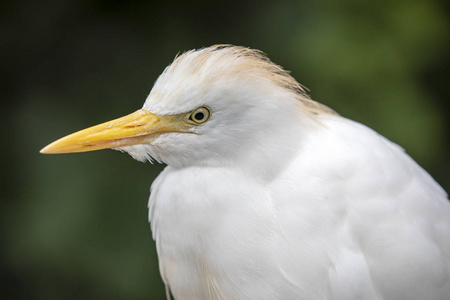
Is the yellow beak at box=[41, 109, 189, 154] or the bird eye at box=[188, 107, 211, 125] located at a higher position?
the bird eye at box=[188, 107, 211, 125]

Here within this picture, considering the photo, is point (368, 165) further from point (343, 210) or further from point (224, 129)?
point (224, 129)

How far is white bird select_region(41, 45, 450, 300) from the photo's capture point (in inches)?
34.4

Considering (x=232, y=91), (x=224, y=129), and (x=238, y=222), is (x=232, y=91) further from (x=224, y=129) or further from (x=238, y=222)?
(x=238, y=222)

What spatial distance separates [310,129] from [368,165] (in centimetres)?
13

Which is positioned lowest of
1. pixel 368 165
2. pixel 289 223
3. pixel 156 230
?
pixel 156 230

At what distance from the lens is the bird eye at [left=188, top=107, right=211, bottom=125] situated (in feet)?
2.84

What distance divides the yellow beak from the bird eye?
15mm

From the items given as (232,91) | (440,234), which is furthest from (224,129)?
(440,234)

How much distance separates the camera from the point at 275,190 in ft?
2.96

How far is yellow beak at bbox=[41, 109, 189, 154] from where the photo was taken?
0.88 meters

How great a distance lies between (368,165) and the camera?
947 mm

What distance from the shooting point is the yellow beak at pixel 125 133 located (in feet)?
2.88

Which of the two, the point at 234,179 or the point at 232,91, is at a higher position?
the point at 232,91

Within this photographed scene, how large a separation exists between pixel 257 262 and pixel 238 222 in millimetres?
79
